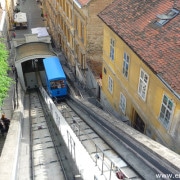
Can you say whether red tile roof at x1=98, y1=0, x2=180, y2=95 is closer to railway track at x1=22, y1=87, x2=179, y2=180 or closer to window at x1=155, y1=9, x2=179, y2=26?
window at x1=155, y1=9, x2=179, y2=26

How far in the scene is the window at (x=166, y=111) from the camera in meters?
11.0

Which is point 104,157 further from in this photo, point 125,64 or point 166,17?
point 166,17

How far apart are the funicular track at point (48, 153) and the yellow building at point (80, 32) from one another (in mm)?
8016

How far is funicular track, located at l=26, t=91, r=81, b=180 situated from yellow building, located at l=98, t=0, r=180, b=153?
15.0 ft

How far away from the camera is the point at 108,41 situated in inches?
685

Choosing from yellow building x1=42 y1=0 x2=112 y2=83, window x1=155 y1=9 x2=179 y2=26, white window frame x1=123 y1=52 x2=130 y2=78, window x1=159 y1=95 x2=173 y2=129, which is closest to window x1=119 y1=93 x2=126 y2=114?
white window frame x1=123 y1=52 x2=130 y2=78

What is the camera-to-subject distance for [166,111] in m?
11.4

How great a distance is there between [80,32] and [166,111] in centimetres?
1522

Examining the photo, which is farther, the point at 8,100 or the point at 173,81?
the point at 8,100

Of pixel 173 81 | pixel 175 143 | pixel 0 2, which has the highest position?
pixel 0 2

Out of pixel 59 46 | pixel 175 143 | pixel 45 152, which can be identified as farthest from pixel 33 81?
pixel 175 143

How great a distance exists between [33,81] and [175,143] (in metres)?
20.5

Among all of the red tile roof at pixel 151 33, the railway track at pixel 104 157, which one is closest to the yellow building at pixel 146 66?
the red tile roof at pixel 151 33

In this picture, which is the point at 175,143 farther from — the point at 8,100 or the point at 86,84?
the point at 8,100
